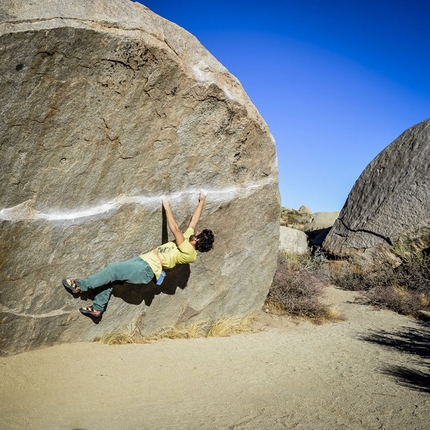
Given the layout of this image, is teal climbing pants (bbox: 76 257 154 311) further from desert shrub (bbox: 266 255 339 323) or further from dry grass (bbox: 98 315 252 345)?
desert shrub (bbox: 266 255 339 323)

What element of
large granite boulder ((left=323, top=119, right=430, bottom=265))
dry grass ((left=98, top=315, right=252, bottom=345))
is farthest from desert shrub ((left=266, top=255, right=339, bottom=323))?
large granite boulder ((left=323, top=119, right=430, bottom=265))

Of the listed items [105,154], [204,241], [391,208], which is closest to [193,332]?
[204,241]

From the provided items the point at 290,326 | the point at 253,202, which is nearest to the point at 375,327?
the point at 290,326

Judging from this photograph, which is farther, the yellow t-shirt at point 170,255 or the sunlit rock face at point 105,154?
the yellow t-shirt at point 170,255

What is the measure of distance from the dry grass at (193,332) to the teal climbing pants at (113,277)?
0.48 metres

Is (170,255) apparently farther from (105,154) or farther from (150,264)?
(105,154)

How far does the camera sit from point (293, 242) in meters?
11.2

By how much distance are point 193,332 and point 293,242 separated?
637 cm

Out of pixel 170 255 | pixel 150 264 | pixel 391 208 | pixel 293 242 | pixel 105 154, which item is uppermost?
pixel 391 208

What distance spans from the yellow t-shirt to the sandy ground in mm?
925

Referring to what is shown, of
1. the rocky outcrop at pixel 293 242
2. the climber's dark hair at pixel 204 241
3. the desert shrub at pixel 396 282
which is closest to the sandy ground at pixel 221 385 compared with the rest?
the climber's dark hair at pixel 204 241

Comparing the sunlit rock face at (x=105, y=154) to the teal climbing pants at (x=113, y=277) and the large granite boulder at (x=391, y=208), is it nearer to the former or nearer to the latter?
the teal climbing pants at (x=113, y=277)

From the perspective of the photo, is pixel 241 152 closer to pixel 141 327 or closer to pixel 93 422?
pixel 141 327

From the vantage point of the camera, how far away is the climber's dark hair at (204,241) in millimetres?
4859
